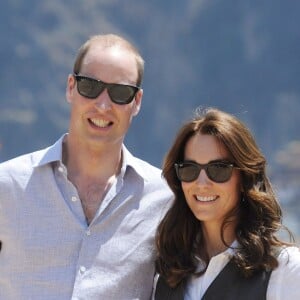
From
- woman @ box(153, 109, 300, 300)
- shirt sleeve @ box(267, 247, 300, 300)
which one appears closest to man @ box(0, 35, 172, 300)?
woman @ box(153, 109, 300, 300)

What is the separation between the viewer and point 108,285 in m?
2.33

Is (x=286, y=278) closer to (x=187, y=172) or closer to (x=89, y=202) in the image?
(x=187, y=172)

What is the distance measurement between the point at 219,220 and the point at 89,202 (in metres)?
0.36

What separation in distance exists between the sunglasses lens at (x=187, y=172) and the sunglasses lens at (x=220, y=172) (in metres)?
0.04

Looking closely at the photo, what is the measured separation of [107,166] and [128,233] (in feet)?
0.69

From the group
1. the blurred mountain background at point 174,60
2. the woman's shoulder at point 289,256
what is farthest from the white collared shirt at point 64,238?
the blurred mountain background at point 174,60

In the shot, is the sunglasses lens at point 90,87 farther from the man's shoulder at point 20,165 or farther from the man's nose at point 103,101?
the man's shoulder at point 20,165

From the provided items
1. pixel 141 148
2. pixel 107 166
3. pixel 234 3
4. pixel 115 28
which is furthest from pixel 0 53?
pixel 107 166

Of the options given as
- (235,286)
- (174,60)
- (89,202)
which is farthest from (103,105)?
(174,60)

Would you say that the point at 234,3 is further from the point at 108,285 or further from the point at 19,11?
the point at 108,285

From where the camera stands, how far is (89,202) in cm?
243

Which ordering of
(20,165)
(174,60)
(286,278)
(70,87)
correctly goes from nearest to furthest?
(286,278) < (20,165) < (70,87) < (174,60)

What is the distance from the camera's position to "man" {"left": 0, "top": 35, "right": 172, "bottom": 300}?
7.59 feet

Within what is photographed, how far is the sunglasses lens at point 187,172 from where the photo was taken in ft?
7.44
